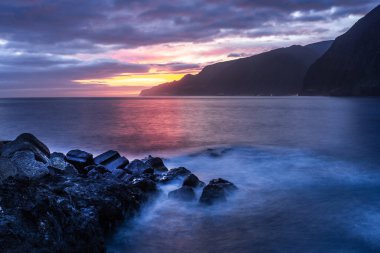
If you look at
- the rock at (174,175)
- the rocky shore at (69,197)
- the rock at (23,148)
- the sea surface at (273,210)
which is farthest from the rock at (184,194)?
the rock at (23,148)

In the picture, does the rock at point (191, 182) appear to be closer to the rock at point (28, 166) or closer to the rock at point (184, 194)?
the rock at point (184, 194)

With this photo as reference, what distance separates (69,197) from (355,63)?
123548 mm

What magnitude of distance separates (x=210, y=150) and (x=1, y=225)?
15.3 meters

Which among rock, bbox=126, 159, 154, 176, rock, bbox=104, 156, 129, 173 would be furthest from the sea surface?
rock, bbox=104, 156, 129, 173

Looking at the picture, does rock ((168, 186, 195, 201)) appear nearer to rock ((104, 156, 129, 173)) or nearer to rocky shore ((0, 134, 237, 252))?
rocky shore ((0, 134, 237, 252))

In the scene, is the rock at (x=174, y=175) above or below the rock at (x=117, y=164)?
below

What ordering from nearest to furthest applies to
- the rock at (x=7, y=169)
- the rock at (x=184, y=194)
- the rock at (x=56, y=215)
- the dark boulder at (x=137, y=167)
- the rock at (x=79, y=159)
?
the rock at (x=56, y=215), the rock at (x=7, y=169), the rock at (x=184, y=194), the dark boulder at (x=137, y=167), the rock at (x=79, y=159)

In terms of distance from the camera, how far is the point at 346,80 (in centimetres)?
11744

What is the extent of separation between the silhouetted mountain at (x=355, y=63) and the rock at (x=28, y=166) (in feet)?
378

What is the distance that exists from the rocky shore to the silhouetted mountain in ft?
369

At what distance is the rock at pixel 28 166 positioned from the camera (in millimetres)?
8515

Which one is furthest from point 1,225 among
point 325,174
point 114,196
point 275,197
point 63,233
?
point 325,174

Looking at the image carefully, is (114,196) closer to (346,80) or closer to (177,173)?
(177,173)

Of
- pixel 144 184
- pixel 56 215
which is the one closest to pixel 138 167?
pixel 144 184
